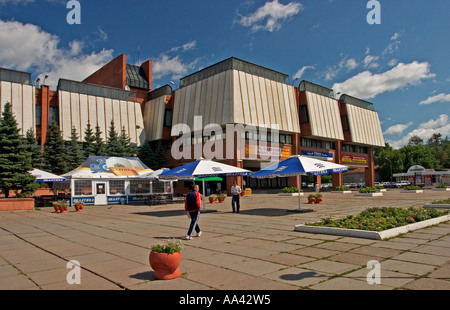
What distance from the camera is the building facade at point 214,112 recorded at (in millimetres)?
39969

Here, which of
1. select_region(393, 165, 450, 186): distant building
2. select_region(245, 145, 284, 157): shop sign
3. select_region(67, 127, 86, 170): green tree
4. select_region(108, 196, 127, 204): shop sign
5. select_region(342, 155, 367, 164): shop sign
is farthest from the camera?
select_region(393, 165, 450, 186): distant building

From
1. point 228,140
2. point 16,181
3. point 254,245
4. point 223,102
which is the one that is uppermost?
point 223,102

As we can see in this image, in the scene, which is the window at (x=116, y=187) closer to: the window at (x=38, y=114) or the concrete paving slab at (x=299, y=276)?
the window at (x=38, y=114)

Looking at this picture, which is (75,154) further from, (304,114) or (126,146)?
(304,114)

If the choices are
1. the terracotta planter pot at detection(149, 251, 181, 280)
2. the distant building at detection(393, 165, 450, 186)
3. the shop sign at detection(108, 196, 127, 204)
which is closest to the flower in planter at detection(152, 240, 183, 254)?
the terracotta planter pot at detection(149, 251, 181, 280)

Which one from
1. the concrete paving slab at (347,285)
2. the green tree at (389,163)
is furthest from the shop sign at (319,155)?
the concrete paving slab at (347,285)

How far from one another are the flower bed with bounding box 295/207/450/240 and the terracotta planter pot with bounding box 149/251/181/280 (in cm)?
604

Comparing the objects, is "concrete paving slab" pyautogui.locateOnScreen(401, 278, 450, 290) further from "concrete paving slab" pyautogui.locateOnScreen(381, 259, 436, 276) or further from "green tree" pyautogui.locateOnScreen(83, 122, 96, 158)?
"green tree" pyautogui.locateOnScreen(83, 122, 96, 158)

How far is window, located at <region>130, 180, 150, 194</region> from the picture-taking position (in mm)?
30812

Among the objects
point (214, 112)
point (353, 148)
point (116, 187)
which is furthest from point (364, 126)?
point (116, 187)

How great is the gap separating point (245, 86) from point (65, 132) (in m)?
22.7

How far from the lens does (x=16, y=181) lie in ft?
78.1
